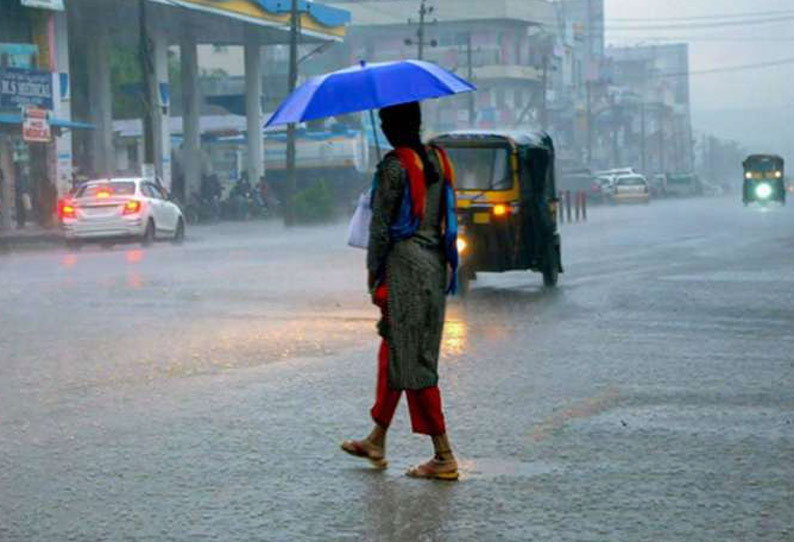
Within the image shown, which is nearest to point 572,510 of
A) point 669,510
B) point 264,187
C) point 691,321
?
point 669,510

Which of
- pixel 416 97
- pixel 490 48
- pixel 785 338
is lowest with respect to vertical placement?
pixel 785 338

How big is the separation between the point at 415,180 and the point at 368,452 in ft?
4.47

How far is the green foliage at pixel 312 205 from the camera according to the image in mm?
54781

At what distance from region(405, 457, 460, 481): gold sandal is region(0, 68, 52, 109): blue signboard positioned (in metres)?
38.3

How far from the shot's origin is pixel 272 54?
408ft

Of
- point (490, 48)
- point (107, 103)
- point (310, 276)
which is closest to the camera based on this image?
point (310, 276)

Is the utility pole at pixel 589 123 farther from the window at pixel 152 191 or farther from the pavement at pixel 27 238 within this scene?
the window at pixel 152 191

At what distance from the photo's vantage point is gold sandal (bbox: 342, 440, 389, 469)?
802 centimetres

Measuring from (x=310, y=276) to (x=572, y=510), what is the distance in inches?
640

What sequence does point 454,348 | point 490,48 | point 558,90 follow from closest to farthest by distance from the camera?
point 454,348
point 490,48
point 558,90

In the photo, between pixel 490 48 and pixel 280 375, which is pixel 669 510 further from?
pixel 490 48

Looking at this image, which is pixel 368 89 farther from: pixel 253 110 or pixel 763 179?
pixel 763 179

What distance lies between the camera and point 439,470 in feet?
25.1

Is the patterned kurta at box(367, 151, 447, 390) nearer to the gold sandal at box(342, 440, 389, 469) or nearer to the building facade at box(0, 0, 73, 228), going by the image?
the gold sandal at box(342, 440, 389, 469)
